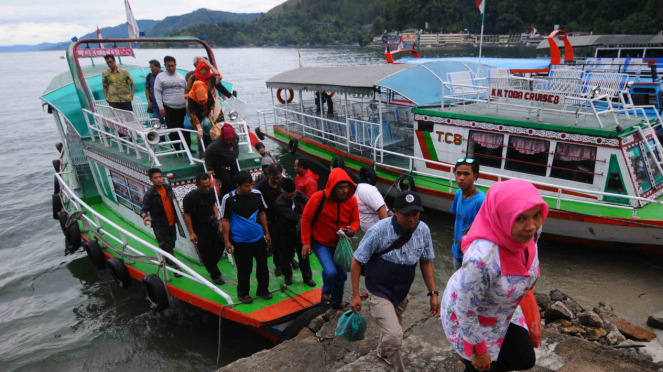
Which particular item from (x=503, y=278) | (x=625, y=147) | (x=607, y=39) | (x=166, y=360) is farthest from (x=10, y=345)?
(x=607, y=39)

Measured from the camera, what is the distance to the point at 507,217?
211 cm

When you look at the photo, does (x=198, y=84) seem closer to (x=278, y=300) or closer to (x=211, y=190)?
(x=211, y=190)

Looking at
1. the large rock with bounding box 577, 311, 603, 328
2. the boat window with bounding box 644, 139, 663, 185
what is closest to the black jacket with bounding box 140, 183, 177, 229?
the large rock with bounding box 577, 311, 603, 328

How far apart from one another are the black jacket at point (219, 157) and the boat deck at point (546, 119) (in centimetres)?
566

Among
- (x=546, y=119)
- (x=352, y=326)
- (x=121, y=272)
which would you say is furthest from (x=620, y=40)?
(x=121, y=272)

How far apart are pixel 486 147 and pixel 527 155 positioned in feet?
3.04

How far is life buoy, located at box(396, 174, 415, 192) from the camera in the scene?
1027 centimetres

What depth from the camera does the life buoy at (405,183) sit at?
10.3m

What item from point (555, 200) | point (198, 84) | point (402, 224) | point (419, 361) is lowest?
point (555, 200)

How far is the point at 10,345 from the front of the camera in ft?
24.2

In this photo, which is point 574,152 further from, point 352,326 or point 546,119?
point 352,326

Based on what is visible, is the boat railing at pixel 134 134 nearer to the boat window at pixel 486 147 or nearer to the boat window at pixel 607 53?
the boat window at pixel 486 147

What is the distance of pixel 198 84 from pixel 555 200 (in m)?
7.14

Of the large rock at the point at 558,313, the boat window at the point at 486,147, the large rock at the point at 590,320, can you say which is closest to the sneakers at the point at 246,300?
the large rock at the point at 558,313
